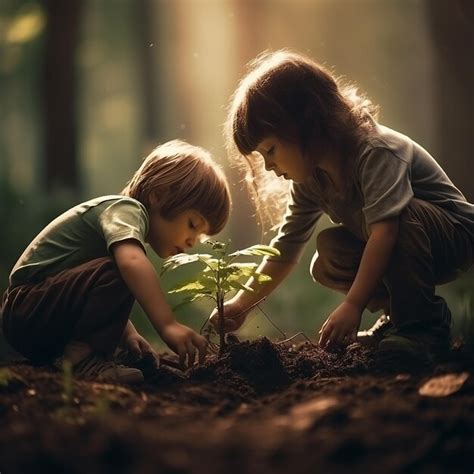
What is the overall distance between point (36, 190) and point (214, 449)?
6.46 meters

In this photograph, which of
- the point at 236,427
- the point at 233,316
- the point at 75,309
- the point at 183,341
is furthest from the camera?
the point at 233,316

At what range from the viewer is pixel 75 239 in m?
2.99

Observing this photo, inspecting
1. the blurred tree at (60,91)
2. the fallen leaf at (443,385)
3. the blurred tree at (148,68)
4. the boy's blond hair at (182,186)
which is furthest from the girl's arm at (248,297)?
the blurred tree at (148,68)

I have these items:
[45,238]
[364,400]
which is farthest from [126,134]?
[364,400]

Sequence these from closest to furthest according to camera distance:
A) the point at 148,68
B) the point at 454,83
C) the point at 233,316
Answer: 1. the point at 233,316
2. the point at 454,83
3. the point at 148,68

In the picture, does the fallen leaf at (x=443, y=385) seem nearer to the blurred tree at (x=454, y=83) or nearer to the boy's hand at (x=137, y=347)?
the boy's hand at (x=137, y=347)

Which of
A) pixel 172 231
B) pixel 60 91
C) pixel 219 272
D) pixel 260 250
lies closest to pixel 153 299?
pixel 219 272

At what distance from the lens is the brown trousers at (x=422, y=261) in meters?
2.80

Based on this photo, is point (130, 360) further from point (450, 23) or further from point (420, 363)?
point (450, 23)

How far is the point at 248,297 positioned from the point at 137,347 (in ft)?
2.05

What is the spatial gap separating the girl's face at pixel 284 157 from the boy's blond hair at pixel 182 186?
292 mm

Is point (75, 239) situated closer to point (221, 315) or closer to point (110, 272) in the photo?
point (110, 272)

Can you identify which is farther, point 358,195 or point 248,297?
point 248,297

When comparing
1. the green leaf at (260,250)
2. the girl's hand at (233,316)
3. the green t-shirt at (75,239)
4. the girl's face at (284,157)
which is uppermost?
the girl's face at (284,157)
